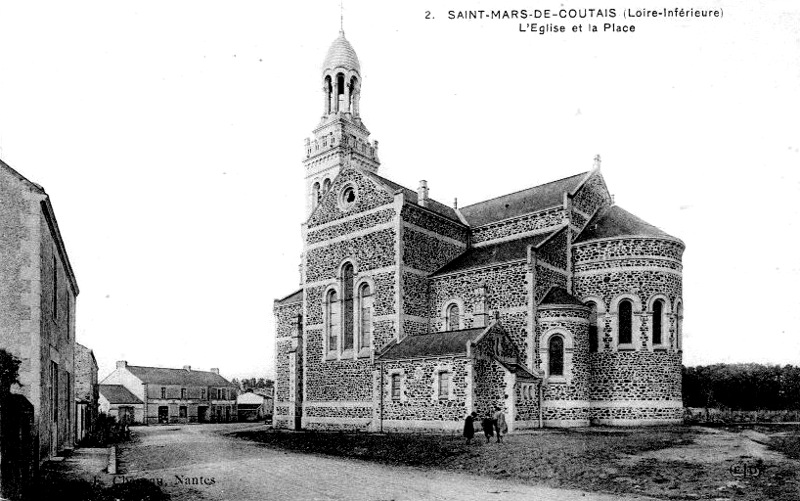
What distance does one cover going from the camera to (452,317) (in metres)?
28.9

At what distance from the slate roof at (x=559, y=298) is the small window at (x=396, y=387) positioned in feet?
23.2

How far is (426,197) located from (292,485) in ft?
73.5

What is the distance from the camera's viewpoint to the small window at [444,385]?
23.8 metres

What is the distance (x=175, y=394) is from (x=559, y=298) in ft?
165

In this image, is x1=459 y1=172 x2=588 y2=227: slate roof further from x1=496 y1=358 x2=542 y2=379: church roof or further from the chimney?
x1=496 y1=358 x2=542 y2=379: church roof

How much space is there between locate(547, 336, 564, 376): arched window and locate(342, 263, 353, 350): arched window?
9808 millimetres

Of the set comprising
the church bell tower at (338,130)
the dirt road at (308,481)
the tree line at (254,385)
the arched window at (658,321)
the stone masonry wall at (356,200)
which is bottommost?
the tree line at (254,385)

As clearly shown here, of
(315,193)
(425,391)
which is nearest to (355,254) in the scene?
(425,391)

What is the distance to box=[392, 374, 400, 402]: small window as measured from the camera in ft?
84.4

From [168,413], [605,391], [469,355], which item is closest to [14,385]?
[469,355]

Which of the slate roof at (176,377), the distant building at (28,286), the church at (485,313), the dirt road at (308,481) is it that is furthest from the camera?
the slate roof at (176,377)

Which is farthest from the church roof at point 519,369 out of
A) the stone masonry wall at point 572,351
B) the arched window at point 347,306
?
the arched window at point 347,306

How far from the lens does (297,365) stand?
1308 inches

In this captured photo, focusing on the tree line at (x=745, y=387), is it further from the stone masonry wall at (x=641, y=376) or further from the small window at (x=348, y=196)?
the small window at (x=348, y=196)
